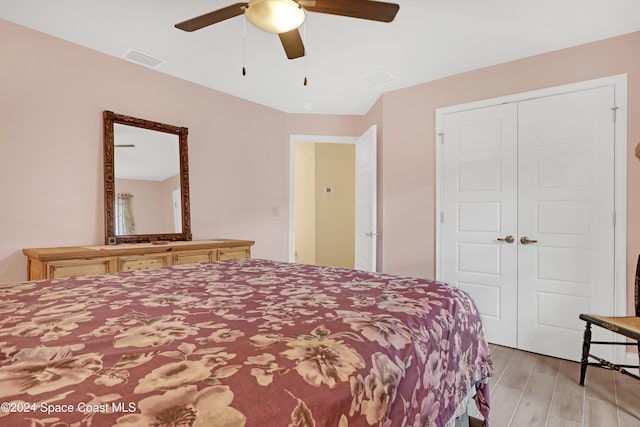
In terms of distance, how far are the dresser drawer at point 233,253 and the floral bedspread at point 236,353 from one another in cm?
167

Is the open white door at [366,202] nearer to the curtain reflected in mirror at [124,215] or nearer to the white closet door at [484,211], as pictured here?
the white closet door at [484,211]

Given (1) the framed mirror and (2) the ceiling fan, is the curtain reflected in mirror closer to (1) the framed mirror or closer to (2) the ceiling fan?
(1) the framed mirror

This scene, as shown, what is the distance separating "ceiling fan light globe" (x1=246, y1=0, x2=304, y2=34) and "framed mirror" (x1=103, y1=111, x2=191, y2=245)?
1808mm

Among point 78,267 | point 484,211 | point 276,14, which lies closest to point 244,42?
point 276,14

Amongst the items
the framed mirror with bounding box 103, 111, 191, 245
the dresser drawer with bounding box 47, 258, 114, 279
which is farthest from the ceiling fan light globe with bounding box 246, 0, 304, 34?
the dresser drawer with bounding box 47, 258, 114, 279

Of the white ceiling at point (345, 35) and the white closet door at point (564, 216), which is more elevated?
the white ceiling at point (345, 35)

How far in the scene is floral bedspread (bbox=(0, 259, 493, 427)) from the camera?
0.53 meters

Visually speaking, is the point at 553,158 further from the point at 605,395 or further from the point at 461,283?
the point at 605,395

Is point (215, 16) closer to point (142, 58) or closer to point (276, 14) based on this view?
point (276, 14)

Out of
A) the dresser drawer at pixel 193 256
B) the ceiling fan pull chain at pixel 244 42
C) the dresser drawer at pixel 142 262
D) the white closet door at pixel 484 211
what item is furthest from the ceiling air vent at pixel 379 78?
the dresser drawer at pixel 142 262

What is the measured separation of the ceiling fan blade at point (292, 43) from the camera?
1.92m

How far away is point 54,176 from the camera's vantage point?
2.53 meters

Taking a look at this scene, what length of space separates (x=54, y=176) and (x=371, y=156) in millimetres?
2791

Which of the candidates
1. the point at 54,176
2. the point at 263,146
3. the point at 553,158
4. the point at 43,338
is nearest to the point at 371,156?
the point at 263,146
